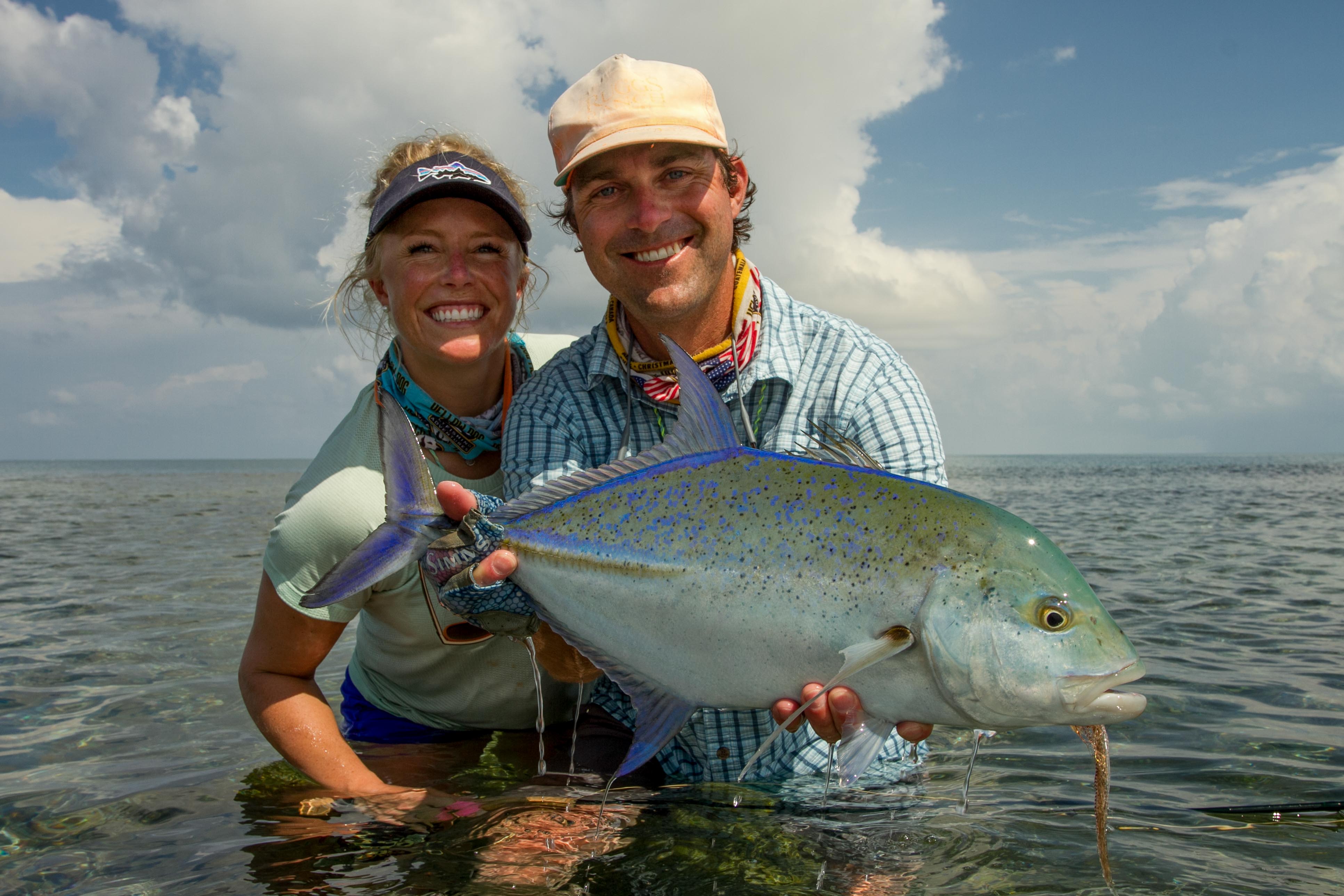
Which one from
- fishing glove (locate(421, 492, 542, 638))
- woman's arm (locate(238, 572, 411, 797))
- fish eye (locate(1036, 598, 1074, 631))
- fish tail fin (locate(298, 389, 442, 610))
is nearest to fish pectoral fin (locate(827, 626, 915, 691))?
fish eye (locate(1036, 598, 1074, 631))

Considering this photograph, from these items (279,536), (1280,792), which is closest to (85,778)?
(279,536)

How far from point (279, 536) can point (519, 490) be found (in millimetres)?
885

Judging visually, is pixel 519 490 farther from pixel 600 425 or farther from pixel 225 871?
pixel 225 871

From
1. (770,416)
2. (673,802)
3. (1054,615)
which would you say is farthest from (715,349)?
(673,802)

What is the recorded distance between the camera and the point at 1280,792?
3627mm

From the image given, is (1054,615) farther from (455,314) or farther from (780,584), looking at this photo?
(455,314)

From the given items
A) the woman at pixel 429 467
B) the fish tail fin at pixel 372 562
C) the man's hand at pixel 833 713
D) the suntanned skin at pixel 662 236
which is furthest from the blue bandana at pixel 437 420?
the man's hand at pixel 833 713

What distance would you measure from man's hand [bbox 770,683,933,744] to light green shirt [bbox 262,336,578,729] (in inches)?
61.8

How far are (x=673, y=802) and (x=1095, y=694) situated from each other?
1.85 metres

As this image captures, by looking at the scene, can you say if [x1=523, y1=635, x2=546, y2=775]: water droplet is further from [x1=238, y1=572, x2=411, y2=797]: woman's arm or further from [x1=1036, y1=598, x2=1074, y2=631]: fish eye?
[x1=1036, y1=598, x2=1074, y2=631]: fish eye

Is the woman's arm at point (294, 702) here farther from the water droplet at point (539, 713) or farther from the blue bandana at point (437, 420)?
the blue bandana at point (437, 420)

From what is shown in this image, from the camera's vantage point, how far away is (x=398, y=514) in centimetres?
250

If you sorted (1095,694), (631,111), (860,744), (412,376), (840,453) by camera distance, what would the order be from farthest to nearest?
(412,376) < (631,111) < (840,453) < (860,744) < (1095,694)

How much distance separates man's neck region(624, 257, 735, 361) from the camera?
3125 mm
